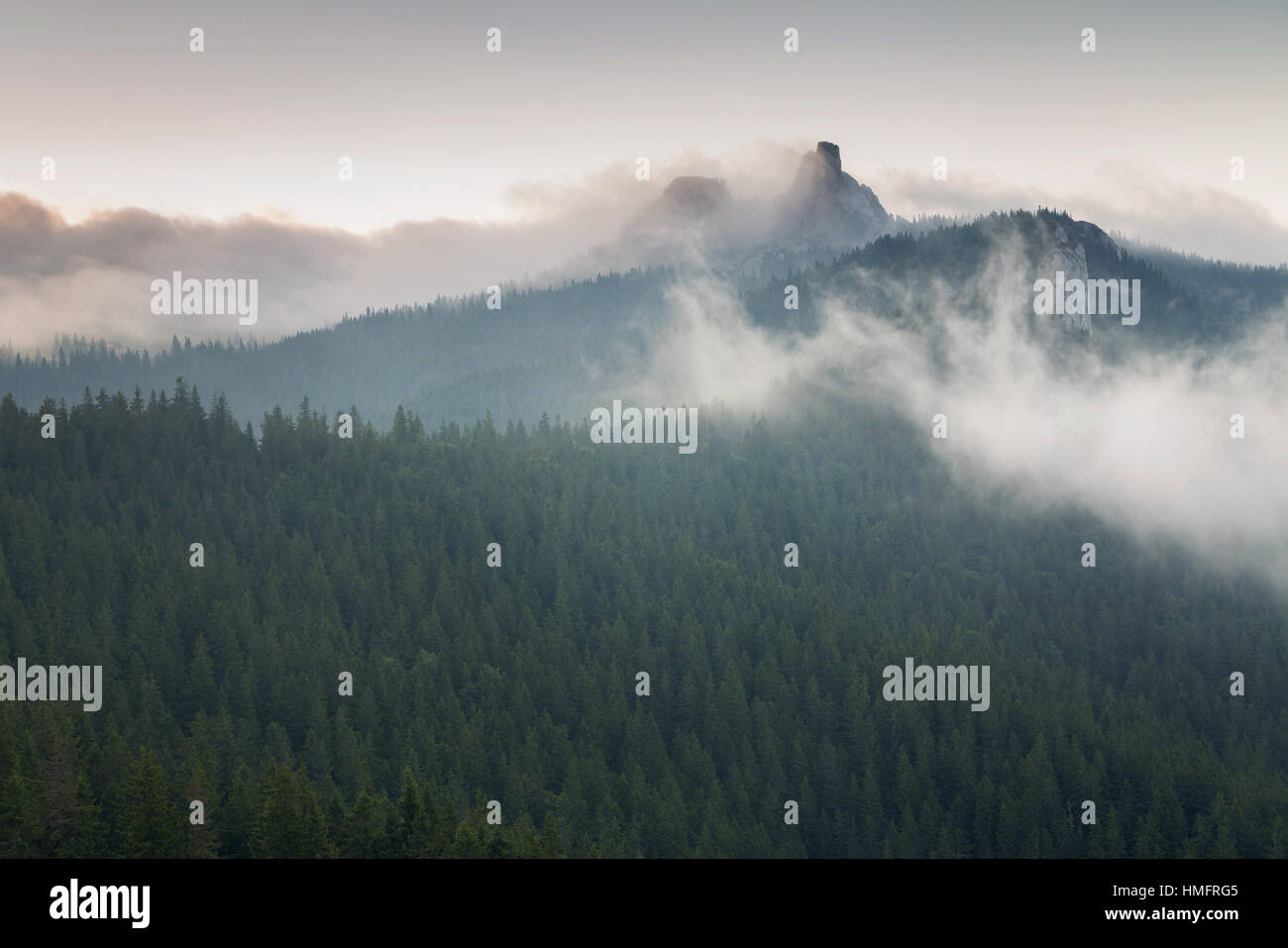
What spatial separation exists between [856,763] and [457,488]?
83180 millimetres

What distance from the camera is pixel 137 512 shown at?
164875 mm

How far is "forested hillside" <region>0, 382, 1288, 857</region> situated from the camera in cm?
8988

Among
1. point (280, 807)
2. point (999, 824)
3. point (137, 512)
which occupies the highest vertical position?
point (137, 512)

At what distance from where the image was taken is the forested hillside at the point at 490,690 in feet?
295

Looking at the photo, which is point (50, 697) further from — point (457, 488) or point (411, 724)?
Answer: point (457, 488)
